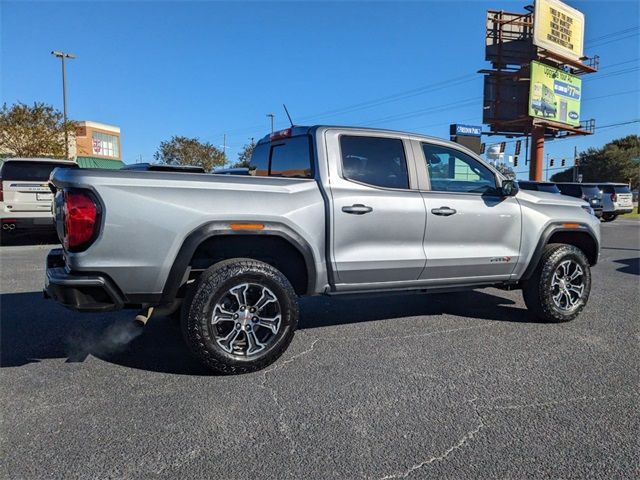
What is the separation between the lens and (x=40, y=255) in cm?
954

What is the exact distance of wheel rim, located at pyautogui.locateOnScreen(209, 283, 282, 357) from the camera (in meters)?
3.51

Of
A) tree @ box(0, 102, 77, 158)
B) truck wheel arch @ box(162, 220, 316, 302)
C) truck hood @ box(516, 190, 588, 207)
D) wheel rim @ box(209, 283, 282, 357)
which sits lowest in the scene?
wheel rim @ box(209, 283, 282, 357)

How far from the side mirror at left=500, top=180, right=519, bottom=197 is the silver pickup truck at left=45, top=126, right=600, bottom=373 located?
1 centimetres

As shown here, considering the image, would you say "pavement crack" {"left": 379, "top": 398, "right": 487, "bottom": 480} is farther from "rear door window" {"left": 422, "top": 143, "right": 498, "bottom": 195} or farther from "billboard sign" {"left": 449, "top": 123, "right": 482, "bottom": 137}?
"billboard sign" {"left": 449, "top": 123, "right": 482, "bottom": 137}

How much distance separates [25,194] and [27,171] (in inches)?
22.2

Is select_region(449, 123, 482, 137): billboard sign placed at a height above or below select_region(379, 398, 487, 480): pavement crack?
above

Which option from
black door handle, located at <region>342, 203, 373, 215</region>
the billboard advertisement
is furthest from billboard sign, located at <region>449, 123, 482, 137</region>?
black door handle, located at <region>342, 203, 373, 215</region>

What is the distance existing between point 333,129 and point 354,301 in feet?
8.21

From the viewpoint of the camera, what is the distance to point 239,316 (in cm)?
356

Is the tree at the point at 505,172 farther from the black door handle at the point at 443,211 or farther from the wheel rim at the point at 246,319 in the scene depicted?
the wheel rim at the point at 246,319

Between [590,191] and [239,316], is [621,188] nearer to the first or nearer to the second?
[590,191]

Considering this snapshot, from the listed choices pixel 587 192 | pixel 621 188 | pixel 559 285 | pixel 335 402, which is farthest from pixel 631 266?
pixel 621 188

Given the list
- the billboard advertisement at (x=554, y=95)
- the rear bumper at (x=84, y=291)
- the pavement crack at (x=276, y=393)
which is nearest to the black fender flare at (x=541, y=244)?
the pavement crack at (x=276, y=393)

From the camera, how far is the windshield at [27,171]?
1032 centimetres
